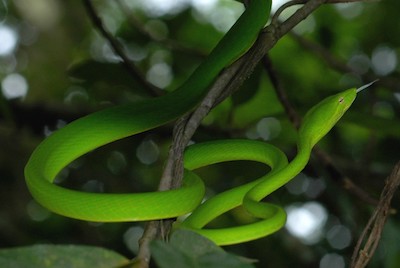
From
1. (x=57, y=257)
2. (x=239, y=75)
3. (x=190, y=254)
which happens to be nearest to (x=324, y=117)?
(x=239, y=75)

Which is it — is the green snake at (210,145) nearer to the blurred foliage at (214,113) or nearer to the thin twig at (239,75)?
the thin twig at (239,75)

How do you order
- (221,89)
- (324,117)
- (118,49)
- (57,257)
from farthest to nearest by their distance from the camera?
(118,49)
(324,117)
(221,89)
(57,257)

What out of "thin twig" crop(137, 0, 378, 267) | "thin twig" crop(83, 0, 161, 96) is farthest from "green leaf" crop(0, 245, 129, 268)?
"thin twig" crop(83, 0, 161, 96)

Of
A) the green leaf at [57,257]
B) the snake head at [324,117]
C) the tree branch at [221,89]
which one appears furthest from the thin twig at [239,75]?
the green leaf at [57,257]

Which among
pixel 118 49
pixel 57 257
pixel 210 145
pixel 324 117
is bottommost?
pixel 118 49

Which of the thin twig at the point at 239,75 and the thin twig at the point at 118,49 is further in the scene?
the thin twig at the point at 118,49

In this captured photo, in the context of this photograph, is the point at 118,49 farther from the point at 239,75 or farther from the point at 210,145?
the point at 239,75

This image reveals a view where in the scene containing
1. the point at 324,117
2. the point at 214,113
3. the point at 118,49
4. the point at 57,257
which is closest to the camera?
the point at 57,257
